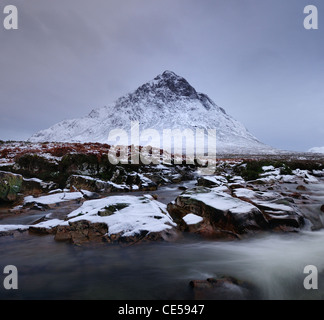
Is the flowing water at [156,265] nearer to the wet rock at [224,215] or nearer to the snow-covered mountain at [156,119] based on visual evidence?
the wet rock at [224,215]

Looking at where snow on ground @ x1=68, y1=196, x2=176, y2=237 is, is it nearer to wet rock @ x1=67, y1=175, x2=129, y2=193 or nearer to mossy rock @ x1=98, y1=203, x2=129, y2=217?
mossy rock @ x1=98, y1=203, x2=129, y2=217

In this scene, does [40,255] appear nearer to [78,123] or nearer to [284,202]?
[284,202]

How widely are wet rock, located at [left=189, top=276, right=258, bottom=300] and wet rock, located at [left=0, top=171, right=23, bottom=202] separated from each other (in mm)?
10880

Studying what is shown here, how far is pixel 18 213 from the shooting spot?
8.56 metres

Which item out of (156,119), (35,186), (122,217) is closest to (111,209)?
(122,217)

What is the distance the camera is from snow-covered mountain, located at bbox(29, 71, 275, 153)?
137750 mm

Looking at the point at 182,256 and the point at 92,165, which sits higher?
the point at 92,165

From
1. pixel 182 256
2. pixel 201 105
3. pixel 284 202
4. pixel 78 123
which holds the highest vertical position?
pixel 201 105

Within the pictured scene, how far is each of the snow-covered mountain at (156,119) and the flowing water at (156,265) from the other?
4808 inches

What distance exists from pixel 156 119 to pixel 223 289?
499 ft

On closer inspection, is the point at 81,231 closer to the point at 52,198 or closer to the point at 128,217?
the point at 128,217

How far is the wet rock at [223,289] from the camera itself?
3.49 meters
